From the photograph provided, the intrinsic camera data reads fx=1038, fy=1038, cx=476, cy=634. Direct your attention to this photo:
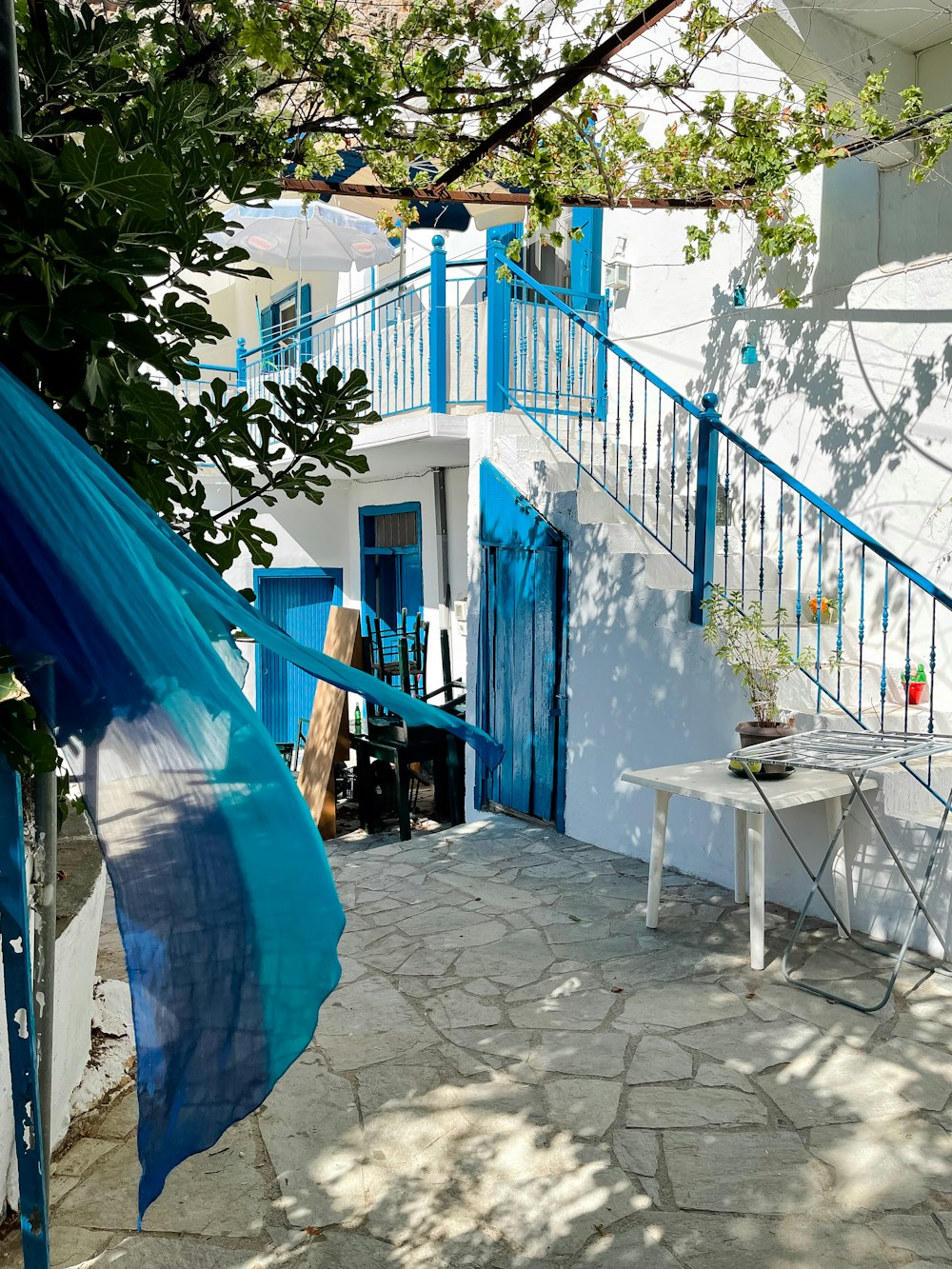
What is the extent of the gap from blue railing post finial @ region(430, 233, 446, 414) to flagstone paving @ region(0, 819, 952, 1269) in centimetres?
461

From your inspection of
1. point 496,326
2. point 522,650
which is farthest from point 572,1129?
point 496,326

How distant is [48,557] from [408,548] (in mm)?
9344

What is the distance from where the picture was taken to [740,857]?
5.64 m

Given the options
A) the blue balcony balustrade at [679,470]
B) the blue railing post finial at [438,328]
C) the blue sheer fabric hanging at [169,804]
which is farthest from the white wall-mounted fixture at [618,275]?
the blue sheer fabric hanging at [169,804]

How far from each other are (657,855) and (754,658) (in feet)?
3.96

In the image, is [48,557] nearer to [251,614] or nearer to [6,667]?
[6,667]

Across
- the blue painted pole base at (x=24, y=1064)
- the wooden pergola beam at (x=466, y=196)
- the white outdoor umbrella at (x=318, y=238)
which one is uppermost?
the white outdoor umbrella at (x=318, y=238)

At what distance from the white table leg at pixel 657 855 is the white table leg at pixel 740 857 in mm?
510

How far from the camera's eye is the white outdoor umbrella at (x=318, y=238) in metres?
9.12

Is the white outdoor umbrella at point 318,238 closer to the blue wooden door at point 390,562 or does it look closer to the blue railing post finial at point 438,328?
the blue railing post finial at point 438,328

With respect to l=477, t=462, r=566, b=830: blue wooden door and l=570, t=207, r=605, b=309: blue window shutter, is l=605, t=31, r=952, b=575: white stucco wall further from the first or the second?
l=477, t=462, r=566, b=830: blue wooden door

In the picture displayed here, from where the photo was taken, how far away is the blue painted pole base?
178cm

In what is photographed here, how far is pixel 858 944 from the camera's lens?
16.7 ft

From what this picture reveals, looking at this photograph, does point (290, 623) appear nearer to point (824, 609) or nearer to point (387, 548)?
point (387, 548)
